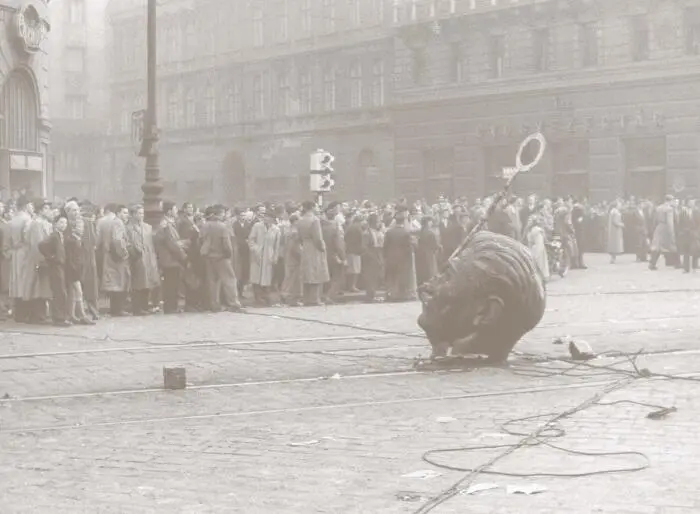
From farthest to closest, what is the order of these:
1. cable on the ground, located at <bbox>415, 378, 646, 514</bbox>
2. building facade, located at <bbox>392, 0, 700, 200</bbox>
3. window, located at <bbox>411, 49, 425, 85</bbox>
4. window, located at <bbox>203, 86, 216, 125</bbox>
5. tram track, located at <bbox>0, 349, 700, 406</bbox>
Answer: window, located at <bbox>203, 86, 216, 125</bbox> < window, located at <bbox>411, 49, 425, 85</bbox> < building facade, located at <bbox>392, 0, 700, 200</bbox> < tram track, located at <bbox>0, 349, 700, 406</bbox> < cable on the ground, located at <bbox>415, 378, 646, 514</bbox>

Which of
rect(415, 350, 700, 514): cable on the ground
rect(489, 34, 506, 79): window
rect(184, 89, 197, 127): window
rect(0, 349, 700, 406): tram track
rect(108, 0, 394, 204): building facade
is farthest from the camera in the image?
rect(184, 89, 197, 127): window

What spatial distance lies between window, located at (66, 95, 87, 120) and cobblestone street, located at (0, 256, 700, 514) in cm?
5400

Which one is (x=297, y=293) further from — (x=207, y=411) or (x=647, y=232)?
(x=647, y=232)

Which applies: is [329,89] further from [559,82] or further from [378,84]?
[559,82]

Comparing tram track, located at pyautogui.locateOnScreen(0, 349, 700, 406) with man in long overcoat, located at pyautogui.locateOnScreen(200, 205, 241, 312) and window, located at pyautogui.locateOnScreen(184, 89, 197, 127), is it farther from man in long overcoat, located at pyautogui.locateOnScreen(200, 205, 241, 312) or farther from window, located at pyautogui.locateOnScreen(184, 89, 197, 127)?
window, located at pyautogui.locateOnScreen(184, 89, 197, 127)

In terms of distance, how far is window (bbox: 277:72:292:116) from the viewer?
176ft

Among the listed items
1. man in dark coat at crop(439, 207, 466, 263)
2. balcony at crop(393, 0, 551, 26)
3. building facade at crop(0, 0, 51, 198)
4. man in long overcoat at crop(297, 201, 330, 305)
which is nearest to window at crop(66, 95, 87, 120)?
balcony at crop(393, 0, 551, 26)

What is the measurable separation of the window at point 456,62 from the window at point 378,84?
14.2 ft

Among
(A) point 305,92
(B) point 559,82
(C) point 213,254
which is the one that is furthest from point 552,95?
(C) point 213,254

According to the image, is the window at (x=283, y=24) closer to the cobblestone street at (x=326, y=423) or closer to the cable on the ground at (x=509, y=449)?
the cobblestone street at (x=326, y=423)

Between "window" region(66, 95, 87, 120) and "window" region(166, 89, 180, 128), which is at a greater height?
"window" region(66, 95, 87, 120)

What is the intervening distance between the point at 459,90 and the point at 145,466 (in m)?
38.1

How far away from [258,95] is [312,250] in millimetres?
35246

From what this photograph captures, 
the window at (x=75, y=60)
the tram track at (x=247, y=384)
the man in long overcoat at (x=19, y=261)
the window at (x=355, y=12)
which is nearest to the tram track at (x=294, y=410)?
the tram track at (x=247, y=384)
